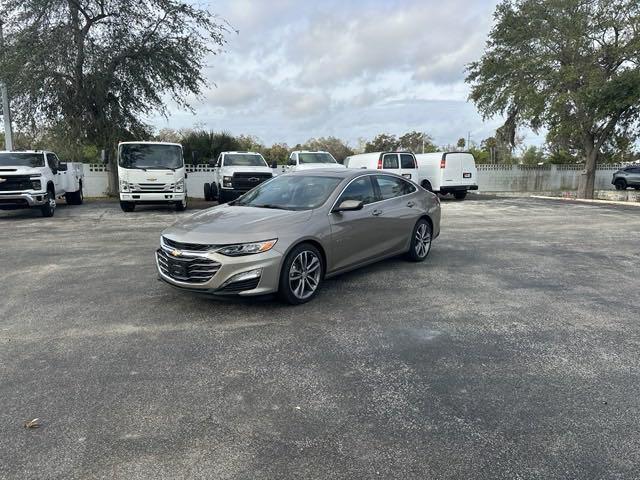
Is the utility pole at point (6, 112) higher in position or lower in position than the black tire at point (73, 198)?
higher

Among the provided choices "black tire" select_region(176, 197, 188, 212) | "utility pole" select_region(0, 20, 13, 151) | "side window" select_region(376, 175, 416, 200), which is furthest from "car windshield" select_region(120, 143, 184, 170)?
"side window" select_region(376, 175, 416, 200)

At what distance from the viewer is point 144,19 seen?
18141 millimetres

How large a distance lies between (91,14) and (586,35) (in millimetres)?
19831

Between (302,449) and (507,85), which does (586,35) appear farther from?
(302,449)

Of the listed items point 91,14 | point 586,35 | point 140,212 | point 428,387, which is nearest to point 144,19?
point 91,14

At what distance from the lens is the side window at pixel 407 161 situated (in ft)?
63.1

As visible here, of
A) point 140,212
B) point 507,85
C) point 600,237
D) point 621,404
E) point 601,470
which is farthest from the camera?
point 507,85

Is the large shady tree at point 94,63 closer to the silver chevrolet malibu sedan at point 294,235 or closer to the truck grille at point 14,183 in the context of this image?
the truck grille at point 14,183

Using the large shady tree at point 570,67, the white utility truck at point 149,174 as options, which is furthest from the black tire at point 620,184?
the white utility truck at point 149,174

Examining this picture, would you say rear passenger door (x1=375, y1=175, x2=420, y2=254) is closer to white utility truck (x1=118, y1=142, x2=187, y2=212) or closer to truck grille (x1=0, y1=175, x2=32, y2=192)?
white utility truck (x1=118, y1=142, x2=187, y2=212)

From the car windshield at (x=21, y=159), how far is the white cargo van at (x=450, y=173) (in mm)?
14152

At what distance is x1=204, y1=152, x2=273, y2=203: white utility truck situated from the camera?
16156mm

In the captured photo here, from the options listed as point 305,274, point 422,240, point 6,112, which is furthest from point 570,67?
point 6,112

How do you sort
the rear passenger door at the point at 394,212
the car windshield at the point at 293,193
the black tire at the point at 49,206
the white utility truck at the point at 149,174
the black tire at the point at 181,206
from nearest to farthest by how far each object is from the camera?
the car windshield at the point at 293,193, the rear passenger door at the point at 394,212, the black tire at the point at 49,206, the white utility truck at the point at 149,174, the black tire at the point at 181,206
